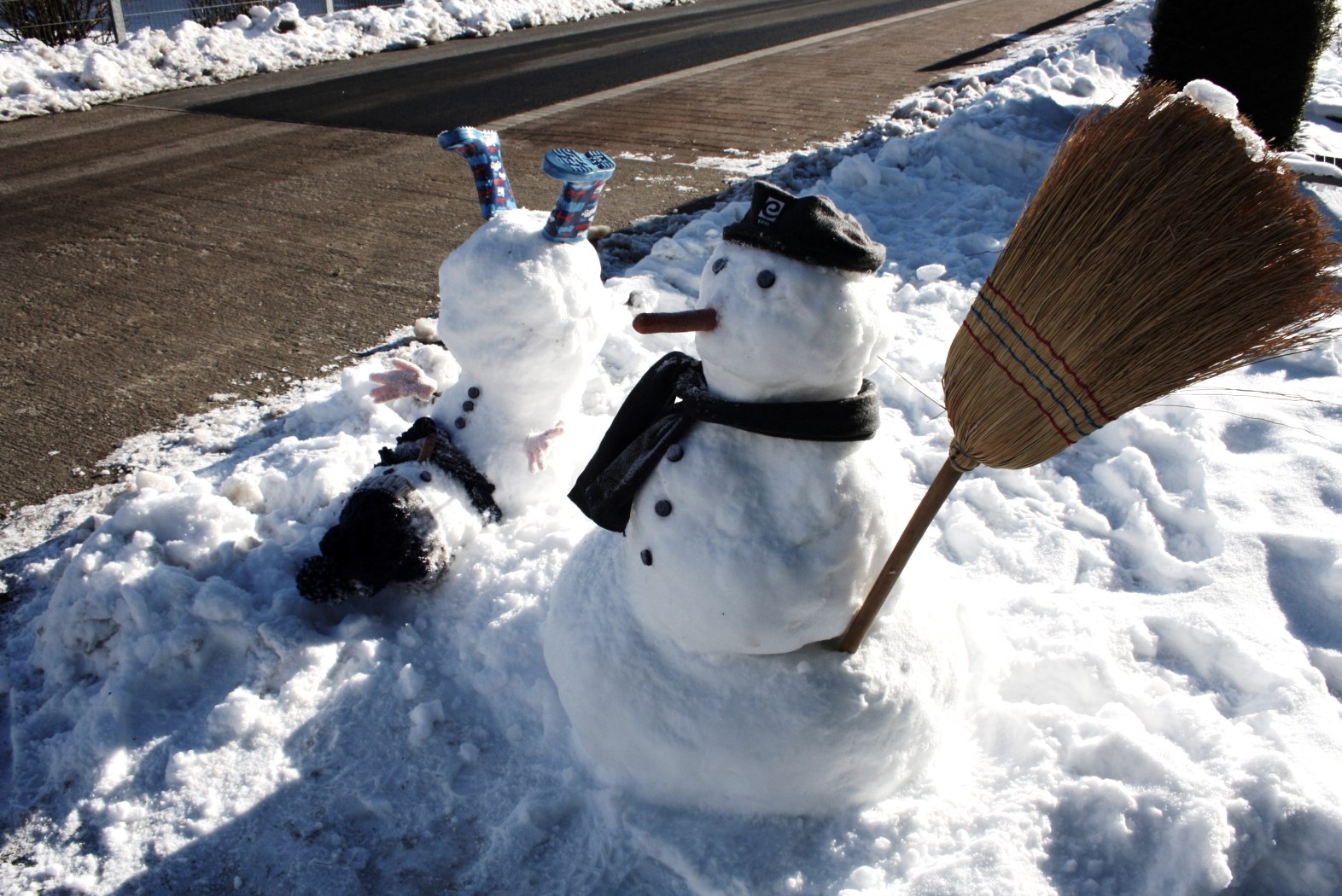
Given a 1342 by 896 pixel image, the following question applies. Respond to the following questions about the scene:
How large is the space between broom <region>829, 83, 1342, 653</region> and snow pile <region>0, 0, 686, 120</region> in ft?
32.0

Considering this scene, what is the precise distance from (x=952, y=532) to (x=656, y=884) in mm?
1610

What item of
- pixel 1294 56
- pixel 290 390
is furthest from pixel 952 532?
pixel 1294 56

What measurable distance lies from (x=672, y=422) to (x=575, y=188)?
0.89m

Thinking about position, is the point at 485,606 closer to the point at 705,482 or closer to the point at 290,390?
the point at 705,482

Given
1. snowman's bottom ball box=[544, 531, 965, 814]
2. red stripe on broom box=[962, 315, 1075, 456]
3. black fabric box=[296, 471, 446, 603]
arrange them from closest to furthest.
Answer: red stripe on broom box=[962, 315, 1075, 456] → snowman's bottom ball box=[544, 531, 965, 814] → black fabric box=[296, 471, 446, 603]

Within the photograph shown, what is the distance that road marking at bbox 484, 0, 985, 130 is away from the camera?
916 centimetres

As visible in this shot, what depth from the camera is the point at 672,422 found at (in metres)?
1.98

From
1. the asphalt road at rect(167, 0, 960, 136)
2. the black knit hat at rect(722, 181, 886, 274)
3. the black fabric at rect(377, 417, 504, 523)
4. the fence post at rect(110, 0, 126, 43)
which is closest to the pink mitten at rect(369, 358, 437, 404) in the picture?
the black fabric at rect(377, 417, 504, 523)

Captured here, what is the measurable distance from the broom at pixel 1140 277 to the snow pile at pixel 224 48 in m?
9.76

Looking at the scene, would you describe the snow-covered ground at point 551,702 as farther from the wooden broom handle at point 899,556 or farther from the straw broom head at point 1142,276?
the straw broom head at point 1142,276

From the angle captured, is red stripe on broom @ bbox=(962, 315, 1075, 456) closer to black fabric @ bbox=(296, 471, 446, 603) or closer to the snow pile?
black fabric @ bbox=(296, 471, 446, 603)

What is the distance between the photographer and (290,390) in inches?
158

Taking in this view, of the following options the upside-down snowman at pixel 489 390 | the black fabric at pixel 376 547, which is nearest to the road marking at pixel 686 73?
the upside-down snowman at pixel 489 390

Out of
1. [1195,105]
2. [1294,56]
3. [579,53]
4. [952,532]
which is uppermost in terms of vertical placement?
[1195,105]
